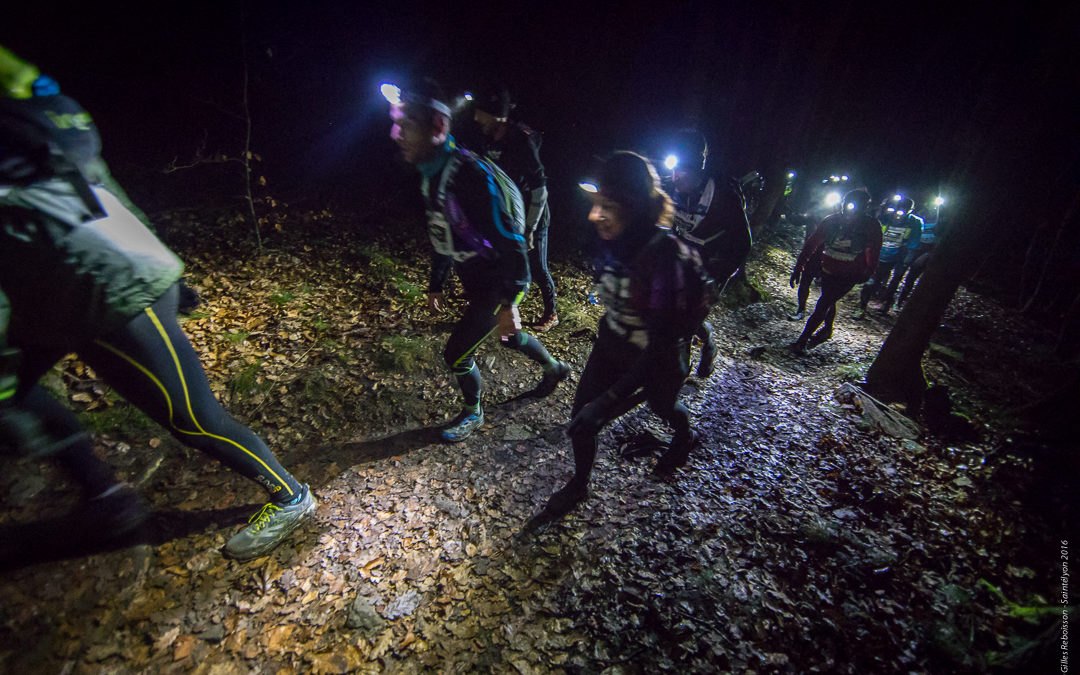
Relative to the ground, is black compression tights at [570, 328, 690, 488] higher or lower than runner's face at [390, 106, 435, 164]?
lower

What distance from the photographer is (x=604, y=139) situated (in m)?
11.3

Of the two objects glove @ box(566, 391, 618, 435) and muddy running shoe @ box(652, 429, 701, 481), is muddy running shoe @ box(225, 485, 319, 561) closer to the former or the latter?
glove @ box(566, 391, 618, 435)

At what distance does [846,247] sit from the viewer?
235 inches

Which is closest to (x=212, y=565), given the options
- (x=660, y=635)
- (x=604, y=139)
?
(x=660, y=635)

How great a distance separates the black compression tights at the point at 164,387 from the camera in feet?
6.91

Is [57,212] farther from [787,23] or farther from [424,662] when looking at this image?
[787,23]

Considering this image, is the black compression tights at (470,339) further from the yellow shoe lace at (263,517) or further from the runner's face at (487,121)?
the runner's face at (487,121)

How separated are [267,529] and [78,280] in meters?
2.00

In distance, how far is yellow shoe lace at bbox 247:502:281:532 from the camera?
111 inches

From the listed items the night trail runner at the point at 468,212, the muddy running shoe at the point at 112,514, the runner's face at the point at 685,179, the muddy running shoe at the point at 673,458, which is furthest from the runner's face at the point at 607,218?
the muddy running shoe at the point at 112,514

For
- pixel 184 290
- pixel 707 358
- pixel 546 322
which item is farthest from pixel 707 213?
pixel 184 290

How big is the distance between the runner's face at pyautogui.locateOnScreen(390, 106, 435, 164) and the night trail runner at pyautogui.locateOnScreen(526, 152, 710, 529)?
1.31 metres

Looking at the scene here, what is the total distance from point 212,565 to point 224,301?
415 centimetres

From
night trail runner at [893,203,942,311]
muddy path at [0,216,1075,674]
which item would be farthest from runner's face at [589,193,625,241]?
night trail runner at [893,203,942,311]
